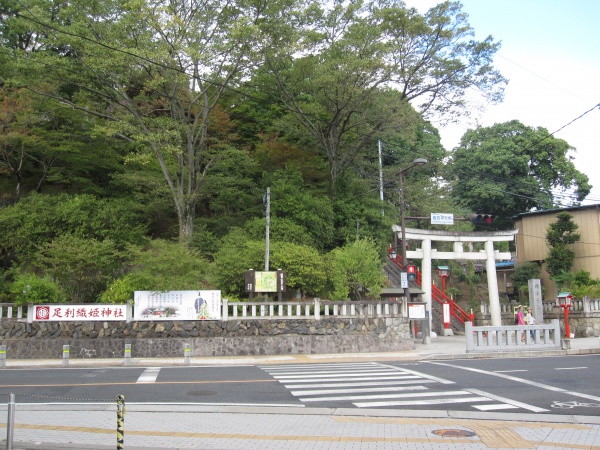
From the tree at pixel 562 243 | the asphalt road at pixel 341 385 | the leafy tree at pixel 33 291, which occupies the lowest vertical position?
the asphalt road at pixel 341 385

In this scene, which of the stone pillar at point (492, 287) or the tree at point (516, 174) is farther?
the tree at point (516, 174)

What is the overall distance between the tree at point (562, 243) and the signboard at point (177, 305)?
80.8 ft

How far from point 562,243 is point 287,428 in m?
31.9

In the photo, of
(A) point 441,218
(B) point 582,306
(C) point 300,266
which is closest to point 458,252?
(A) point 441,218

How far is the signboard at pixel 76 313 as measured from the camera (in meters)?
21.2

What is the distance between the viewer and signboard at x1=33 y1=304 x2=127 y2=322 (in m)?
21.2

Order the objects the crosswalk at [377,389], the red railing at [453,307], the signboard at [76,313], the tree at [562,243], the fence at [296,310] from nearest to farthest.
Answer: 1. the crosswalk at [377,389]
2. the signboard at [76,313]
3. the fence at [296,310]
4. the red railing at [453,307]
5. the tree at [562,243]

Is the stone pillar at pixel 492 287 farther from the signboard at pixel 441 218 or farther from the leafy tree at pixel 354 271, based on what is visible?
the leafy tree at pixel 354 271

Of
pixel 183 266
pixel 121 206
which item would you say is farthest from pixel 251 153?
pixel 183 266

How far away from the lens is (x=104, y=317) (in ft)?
70.4

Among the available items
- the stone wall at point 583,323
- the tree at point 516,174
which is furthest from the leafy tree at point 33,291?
the tree at point 516,174

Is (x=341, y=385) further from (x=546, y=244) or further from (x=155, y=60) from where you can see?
(x=546, y=244)

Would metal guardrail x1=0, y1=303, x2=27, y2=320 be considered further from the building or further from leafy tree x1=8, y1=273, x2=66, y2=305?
the building

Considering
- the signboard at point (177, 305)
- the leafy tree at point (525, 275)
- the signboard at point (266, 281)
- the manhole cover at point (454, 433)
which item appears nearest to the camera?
the manhole cover at point (454, 433)
